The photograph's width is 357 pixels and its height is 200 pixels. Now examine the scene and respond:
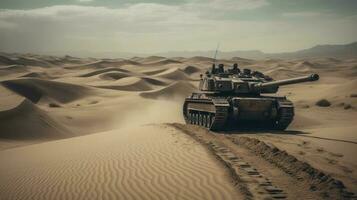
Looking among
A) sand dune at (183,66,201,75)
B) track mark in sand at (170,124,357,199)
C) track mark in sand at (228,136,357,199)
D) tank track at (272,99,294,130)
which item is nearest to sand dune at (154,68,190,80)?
sand dune at (183,66,201,75)

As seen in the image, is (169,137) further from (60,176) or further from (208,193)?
(208,193)

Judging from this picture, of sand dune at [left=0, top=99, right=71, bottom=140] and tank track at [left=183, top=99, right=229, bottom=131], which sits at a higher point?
tank track at [left=183, top=99, right=229, bottom=131]

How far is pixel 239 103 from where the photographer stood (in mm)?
15867

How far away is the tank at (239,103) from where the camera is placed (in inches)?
624

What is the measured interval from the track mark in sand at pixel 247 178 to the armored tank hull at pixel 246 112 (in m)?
4.78

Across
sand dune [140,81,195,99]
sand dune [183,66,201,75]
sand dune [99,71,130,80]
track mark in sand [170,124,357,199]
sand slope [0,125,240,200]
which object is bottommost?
sand dune [140,81,195,99]

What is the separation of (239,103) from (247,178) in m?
8.19

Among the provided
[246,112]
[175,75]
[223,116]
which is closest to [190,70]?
[175,75]

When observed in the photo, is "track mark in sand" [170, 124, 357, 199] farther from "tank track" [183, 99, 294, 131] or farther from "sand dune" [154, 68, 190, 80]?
"sand dune" [154, 68, 190, 80]

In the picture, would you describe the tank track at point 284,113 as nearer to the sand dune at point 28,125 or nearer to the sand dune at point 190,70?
the sand dune at point 28,125

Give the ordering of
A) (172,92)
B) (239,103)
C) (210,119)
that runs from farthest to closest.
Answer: (172,92)
(210,119)
(239,103)

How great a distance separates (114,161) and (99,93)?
92.5 feet

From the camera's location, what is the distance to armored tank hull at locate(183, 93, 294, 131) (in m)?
15.6

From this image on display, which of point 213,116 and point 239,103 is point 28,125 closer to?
point 213,116
